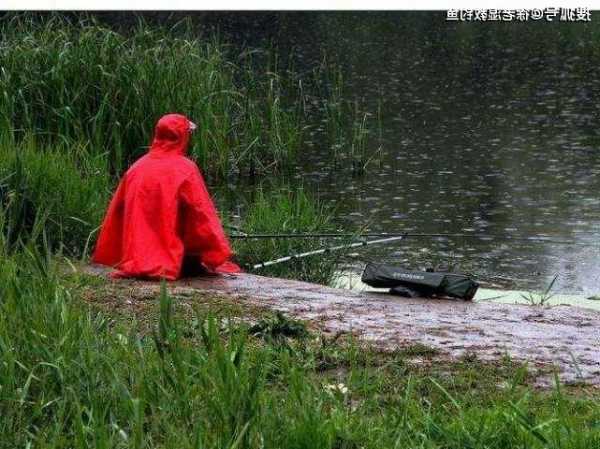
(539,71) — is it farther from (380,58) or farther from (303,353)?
(303,353)

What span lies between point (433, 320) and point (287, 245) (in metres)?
2.63

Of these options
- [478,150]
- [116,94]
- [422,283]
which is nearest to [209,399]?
[422,283]

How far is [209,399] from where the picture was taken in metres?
3.97

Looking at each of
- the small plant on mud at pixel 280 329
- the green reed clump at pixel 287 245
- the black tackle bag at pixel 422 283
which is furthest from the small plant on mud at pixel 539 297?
the small plant on mud at pixel 280 329

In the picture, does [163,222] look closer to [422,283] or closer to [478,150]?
[422,283]

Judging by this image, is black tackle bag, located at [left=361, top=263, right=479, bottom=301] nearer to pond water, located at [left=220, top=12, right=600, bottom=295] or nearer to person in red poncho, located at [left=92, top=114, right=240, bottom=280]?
person in red poncho, located at [left=92, top=114, right=240, bottom=280]

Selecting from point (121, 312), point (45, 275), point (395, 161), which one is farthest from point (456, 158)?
point (45, 275)

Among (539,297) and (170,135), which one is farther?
(539,297)

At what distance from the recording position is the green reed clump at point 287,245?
8.77 meters

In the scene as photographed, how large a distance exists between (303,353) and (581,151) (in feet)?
35.4

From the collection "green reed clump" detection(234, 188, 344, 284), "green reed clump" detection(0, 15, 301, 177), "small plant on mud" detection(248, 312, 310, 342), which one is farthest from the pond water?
"small plant on mud" detection(248, 312, 310, 342)

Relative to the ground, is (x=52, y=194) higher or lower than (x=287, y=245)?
higher

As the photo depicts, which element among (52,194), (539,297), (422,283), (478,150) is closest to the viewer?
(422,283)

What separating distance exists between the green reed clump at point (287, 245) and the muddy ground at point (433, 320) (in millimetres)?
1049
